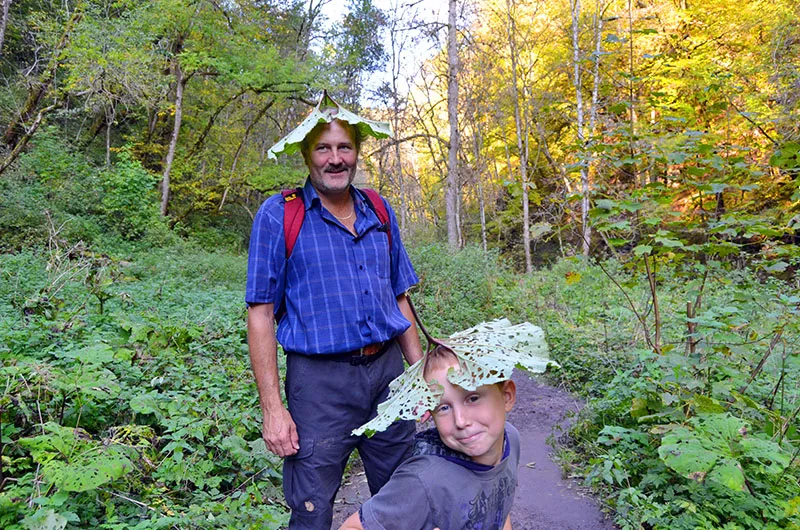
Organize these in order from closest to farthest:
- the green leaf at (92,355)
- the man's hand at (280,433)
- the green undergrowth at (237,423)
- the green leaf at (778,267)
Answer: the man's hand at (280,433), the green undergrowth at (237,423), the green leaf at (778,267), the green leaf at (92,355)

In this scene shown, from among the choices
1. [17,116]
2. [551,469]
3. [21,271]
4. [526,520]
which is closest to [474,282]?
[551,469]

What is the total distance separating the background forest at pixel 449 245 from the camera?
9.66 feet

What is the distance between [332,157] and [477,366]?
1122 millimetres

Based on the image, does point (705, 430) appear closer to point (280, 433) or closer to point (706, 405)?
point (706, 405)

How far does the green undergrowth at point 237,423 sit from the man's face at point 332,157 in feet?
6.16

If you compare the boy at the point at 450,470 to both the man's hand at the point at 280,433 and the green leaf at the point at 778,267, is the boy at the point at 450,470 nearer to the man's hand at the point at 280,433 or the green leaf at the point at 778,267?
the man's hand at the point at 280,433

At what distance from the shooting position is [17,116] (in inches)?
512

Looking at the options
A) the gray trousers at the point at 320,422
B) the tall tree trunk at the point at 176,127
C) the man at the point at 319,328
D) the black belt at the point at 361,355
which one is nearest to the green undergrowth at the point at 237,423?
the gray trousers at the point at 320,422

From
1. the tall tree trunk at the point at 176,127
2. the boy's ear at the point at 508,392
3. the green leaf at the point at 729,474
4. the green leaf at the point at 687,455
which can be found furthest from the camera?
the tall tree trunk at the point at 176,127

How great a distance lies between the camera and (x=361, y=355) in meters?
2.04

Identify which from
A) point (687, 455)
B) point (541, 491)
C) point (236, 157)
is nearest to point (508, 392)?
point (687, 455)

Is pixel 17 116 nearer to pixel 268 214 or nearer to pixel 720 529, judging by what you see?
pixel 268 214

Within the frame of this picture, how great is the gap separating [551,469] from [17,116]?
15.5m

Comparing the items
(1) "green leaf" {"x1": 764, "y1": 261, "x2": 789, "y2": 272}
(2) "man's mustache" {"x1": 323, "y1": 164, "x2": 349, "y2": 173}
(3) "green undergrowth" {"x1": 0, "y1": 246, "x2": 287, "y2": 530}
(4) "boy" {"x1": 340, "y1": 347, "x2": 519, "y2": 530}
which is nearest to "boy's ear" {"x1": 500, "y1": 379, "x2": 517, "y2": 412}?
(4) "boy" {"x1": 340, "y1": 347, "x2": 519, "y2": 530}
